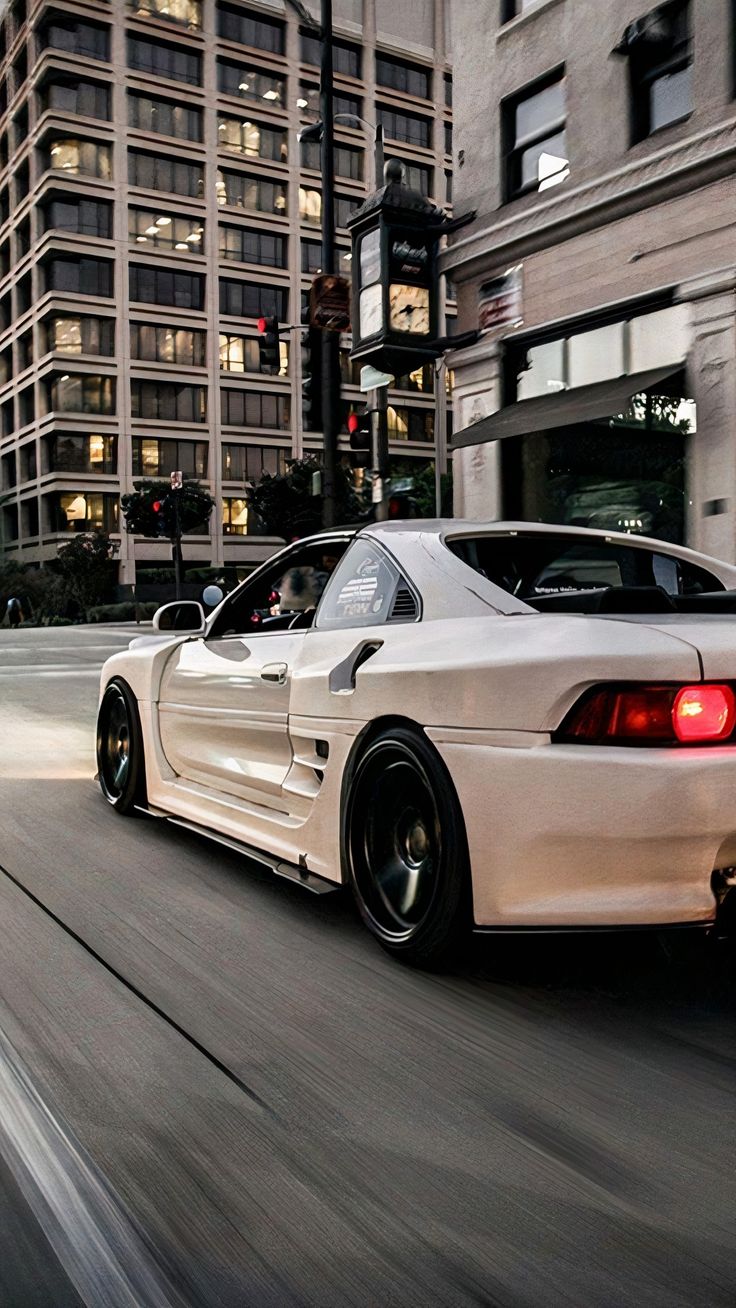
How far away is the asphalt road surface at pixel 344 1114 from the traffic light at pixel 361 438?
10063mm

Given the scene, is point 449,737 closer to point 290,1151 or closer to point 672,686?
point 672,686

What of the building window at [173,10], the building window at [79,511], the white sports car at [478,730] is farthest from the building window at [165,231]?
the white sports car at [478,730]

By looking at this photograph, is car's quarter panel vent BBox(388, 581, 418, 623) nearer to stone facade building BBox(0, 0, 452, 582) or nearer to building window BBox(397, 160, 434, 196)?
stone facade building BBox(0, 0, 452, 582)

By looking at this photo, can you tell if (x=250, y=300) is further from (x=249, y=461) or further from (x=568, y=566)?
(x=568, y=566)

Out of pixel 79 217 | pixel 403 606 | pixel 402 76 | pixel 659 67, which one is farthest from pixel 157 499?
pixel 403 606

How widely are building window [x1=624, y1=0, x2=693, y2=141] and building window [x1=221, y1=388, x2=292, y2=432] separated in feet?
164

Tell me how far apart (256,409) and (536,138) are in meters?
49.1

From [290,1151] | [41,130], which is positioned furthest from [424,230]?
[41,130]

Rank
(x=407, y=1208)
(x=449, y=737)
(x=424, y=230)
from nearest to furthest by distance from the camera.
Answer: (x=407, y=1208) → (x=449, y=737) → (x=424, y=230)

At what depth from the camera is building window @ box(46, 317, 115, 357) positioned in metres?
60.2

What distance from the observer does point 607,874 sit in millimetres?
3092

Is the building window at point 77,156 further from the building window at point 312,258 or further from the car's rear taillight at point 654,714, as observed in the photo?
the car's rear taillight at point 654,714

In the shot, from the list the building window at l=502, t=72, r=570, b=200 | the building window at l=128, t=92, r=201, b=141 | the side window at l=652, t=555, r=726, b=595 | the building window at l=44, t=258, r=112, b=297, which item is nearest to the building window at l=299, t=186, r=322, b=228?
the building window at l=128, t=92, r=201, b=141

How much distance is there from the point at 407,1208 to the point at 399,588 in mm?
2201
